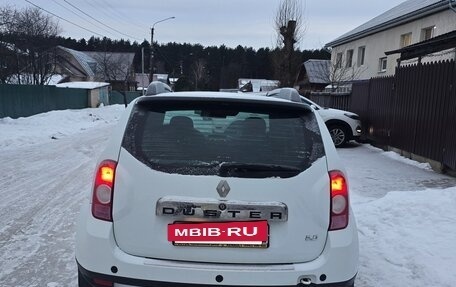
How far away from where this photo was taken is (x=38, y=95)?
23.2 metres

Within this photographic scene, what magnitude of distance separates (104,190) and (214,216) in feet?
2.19

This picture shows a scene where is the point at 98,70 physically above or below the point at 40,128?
above

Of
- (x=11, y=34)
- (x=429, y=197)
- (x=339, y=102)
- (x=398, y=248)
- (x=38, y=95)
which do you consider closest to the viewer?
(x=398, y=248)

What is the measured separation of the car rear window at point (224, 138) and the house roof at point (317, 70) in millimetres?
34855

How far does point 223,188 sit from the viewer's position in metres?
2.54

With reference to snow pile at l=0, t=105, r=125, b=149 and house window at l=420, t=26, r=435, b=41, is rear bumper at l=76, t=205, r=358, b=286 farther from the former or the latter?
house window at l=420, t=26, r=435, b=41

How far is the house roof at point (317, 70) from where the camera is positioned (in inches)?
1470

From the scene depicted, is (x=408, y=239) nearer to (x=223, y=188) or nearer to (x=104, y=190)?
(x=223, y=188)

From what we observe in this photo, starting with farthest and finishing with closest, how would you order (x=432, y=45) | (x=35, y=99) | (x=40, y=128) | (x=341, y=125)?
(x=35, y=99) < (x=40, y=128) < (x=341, y=125) < (x=432, y=45)

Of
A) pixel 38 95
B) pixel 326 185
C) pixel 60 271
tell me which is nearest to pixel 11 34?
pixel 38 95

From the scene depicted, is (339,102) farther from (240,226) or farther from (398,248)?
(240,226)

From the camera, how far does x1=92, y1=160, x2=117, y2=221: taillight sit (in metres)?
2.62

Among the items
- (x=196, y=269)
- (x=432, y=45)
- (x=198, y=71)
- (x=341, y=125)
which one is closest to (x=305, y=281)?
(x=196, y=269)

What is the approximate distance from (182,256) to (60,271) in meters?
1.96
